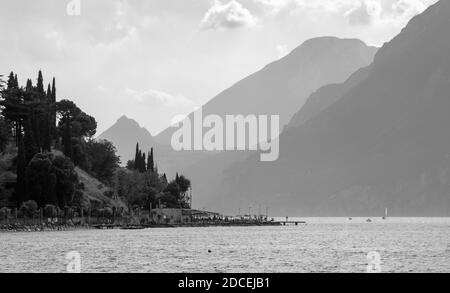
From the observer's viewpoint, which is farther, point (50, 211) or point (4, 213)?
point (50, 211)

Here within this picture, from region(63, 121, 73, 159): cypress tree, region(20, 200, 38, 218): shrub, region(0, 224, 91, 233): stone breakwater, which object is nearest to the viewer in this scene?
region(20, 200, 38, 218): shrub

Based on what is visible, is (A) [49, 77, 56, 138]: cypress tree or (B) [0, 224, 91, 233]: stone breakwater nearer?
(B) [0, 224, 91, 233]: stone breakwater

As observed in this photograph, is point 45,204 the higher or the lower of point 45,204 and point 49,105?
the lower

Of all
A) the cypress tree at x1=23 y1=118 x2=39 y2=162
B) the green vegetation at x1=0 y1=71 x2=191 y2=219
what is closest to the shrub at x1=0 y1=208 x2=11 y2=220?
the green vegetation at x1=0 y1=71 x2=191 y2=219

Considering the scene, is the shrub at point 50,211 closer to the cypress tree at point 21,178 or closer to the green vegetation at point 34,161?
the green vegetation at point 34,161

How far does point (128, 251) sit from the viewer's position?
10506cm

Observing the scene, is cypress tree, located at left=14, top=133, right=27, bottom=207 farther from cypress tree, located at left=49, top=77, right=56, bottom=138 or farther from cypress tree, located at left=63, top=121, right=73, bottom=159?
cypress tree, located at left=63, top=121, right=73, bottom=159

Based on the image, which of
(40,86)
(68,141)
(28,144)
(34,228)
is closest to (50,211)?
(34,228)

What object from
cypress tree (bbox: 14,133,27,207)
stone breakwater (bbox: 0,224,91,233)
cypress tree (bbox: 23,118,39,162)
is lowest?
stone breakwater (bbox: 0,224,91,233)

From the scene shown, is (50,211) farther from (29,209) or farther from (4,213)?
(4,213)
